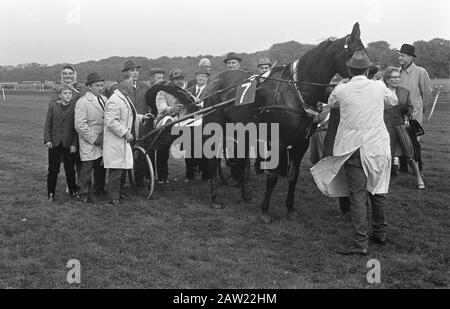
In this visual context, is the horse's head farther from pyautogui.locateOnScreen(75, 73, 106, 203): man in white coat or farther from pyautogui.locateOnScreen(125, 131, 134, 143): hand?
pyautogui.locateOnScreen(75, 73, 106, 203): man in white coat

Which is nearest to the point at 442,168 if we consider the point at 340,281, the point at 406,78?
the point at 406,78

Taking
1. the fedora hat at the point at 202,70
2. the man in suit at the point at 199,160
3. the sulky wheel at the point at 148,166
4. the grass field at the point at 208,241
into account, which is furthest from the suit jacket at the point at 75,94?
the fedora hat at the point at 202,70

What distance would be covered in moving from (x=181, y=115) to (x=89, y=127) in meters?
1.62

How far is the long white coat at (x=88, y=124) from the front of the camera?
24.0 feet

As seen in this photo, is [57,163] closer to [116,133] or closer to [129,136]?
[116,133]

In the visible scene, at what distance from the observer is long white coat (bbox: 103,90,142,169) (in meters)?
7.25

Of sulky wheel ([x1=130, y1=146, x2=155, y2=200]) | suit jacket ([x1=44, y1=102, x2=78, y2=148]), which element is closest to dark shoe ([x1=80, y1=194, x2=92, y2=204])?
suit jacket ([x1=44, y1=102, x2=78, y2=148])

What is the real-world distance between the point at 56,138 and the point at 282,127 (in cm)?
340

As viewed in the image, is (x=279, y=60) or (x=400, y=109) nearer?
A: (x=400, y=109)

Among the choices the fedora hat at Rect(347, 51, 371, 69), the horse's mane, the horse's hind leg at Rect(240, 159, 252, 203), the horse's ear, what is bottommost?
the horse's hind leg at Rect(240, 159, 252, 203)

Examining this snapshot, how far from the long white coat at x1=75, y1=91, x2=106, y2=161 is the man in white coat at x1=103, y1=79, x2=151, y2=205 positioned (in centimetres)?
20

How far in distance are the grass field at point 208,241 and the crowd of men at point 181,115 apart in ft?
1.25

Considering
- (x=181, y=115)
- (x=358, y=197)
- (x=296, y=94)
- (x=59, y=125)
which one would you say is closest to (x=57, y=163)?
(x=59, y=125)

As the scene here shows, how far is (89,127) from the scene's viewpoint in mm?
7410
